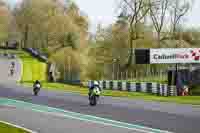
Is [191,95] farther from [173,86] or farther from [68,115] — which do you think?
[68,115]

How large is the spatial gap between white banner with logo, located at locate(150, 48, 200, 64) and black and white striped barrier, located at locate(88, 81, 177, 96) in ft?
7.29

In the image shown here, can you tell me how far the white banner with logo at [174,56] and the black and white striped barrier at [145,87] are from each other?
222cm

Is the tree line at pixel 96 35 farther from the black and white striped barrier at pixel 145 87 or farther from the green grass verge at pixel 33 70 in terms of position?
the black and white striped barrier at pixel 145 87

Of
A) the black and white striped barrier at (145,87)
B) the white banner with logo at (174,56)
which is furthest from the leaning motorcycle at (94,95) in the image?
the white banner with logo at (174,56)

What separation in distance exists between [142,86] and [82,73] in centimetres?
2288

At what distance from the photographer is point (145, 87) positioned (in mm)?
37875

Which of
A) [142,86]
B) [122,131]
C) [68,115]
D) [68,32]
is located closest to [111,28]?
[68,32]

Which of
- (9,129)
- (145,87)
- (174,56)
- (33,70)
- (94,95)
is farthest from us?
(33,70)

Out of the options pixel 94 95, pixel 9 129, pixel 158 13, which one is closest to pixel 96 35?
pixel 158 13

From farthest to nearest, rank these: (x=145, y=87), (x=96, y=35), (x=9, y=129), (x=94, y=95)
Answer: (x=96, y=35) → (x=145, y=87) → (x=94, y=95) → (x=9, y=129)

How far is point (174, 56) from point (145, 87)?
3.65m

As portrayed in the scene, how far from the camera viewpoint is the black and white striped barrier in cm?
3444

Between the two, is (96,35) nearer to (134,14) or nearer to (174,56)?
(134,14)

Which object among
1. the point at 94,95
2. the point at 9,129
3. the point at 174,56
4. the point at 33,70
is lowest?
the point at 9,129
